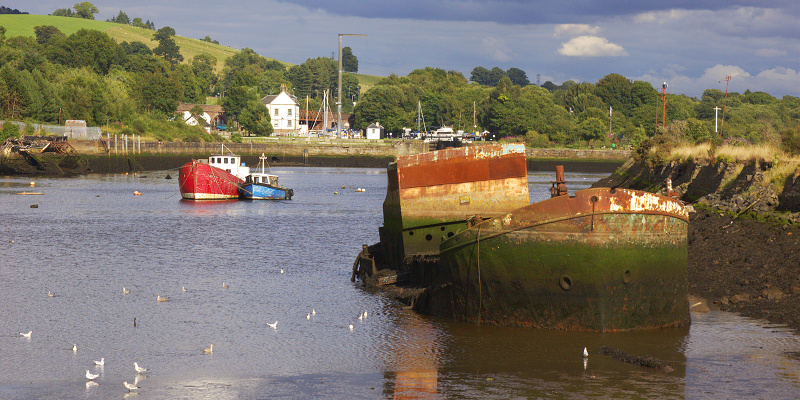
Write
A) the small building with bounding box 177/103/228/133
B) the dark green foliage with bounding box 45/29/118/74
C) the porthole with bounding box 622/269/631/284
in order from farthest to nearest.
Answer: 1. the dark green foliage with bounding box 45/29/118/74
2. the small building with bounding box 177/103/228/133
3. the porthole with bounding box 622/269/631/284

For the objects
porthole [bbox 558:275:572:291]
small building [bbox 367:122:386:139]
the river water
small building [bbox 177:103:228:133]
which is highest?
small building [bbox 177:103:228:133]

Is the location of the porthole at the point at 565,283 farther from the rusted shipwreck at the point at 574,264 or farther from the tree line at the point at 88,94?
the tree line at the point at 88,94

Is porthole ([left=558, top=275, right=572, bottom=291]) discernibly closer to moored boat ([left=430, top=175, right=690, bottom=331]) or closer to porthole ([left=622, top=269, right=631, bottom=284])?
moored boat ([left=430, top=175, right=690, bottom=331])

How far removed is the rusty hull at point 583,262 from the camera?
50.6ft

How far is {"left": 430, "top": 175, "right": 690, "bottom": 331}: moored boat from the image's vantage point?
15.4 metres

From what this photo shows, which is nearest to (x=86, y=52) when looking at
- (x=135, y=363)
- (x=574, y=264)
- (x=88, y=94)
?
(x=88, y=94)

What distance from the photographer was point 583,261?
50.9 ft

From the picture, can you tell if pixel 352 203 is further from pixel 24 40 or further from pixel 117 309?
pixel 24 40

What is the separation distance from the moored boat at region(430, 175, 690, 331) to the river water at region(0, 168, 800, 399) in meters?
0.44

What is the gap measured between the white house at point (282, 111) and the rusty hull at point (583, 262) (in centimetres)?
15633

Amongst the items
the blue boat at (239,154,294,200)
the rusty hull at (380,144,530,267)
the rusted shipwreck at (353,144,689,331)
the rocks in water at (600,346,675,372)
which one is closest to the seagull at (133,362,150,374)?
the rusted shipwreck at (353,144,689,331)

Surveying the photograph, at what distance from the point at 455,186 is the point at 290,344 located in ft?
21.4

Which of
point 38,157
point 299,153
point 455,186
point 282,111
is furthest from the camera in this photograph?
point 282,111

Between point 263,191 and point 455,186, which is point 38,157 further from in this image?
point 455,186
